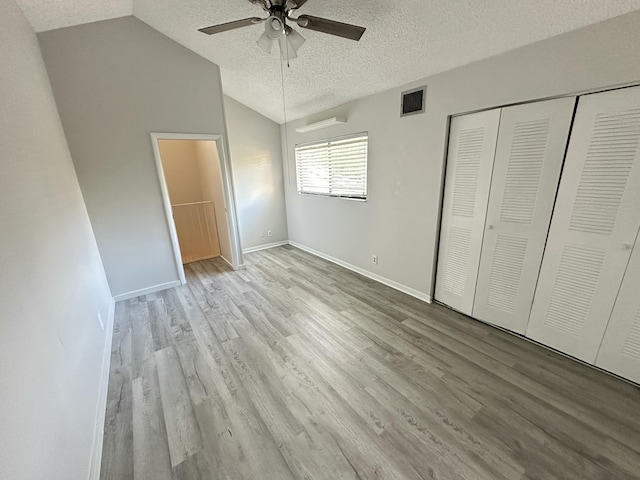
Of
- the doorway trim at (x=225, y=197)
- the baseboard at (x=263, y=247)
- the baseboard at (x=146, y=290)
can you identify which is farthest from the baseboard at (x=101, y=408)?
the baseboard at (x=263, y=247)

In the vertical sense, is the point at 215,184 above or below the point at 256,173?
below

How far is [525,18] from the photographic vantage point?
1653 millimetres

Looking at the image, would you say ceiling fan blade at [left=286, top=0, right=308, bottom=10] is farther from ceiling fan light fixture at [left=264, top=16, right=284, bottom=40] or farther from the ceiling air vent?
the ceiling air vent

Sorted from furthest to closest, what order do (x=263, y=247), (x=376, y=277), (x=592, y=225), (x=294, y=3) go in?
(x=263, y=247) → (x=376, y=277) → (x=592, y=225) → (x=294, y=3)

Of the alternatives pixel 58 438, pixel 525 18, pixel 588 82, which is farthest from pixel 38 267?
pixel 588 82

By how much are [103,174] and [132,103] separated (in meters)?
0.92

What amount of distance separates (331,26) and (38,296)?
2.32m

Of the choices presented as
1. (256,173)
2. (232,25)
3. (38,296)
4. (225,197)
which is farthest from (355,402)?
(256,173)

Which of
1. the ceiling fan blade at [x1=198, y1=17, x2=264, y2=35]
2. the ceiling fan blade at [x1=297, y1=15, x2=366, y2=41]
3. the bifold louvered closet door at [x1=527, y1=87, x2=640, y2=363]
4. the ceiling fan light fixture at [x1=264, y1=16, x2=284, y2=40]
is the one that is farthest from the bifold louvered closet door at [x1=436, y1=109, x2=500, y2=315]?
the ceiling fan blade at [x1=198, y1=17, x2=264, y2=35]

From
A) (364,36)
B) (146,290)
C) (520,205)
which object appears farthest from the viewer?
(146,290)

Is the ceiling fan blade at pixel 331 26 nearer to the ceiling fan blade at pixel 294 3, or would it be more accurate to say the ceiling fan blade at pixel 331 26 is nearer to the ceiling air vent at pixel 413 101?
the ceiling fan blade at pixel 294 3

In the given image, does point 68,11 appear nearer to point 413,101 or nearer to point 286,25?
point 286,25

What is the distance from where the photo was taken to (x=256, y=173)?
4.80 meters

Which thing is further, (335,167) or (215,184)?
(215,184)
